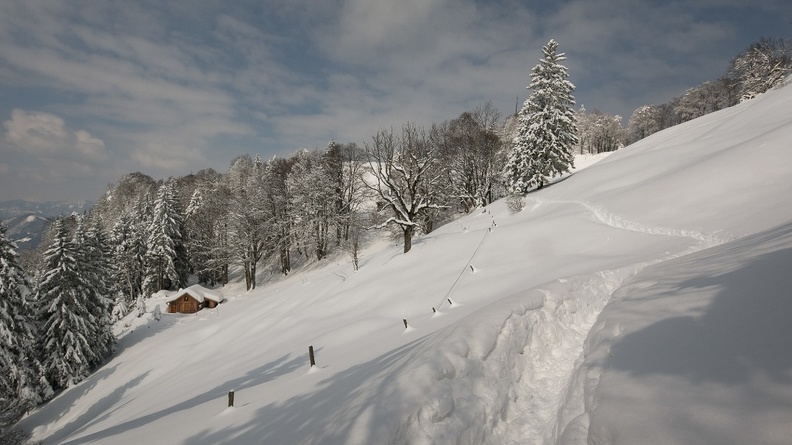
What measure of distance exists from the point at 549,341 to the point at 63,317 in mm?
31579

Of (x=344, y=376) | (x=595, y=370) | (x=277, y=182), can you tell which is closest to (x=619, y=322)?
(x=595, y=370)

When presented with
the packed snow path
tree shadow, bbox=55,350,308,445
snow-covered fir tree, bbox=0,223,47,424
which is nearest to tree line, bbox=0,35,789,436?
snow-covered fir tree, bbox=0,223,47,424

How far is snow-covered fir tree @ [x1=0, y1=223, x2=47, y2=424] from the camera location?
17703 millimetres

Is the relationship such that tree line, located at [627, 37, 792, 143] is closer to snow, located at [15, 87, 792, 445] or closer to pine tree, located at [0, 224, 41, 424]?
snow, located at [15, 87, 792, 445]

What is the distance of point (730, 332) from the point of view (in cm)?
403

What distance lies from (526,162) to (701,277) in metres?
24.5

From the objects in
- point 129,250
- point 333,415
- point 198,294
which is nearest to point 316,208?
point 198,294

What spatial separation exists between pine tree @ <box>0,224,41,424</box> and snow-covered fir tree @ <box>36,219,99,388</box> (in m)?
1.71

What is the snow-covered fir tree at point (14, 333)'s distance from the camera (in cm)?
1770

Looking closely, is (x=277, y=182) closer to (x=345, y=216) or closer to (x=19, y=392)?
(x=345, y=216)

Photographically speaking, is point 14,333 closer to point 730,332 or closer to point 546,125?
point 730,332

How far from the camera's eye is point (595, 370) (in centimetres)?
516

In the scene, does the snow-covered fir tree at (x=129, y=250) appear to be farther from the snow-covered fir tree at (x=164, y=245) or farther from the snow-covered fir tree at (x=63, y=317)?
the snow-covered fir tree at (x=63, y=317)

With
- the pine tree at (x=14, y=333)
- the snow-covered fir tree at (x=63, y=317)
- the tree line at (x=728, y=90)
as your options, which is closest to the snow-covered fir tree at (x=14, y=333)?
the pine tree at (x=14, y=333)
